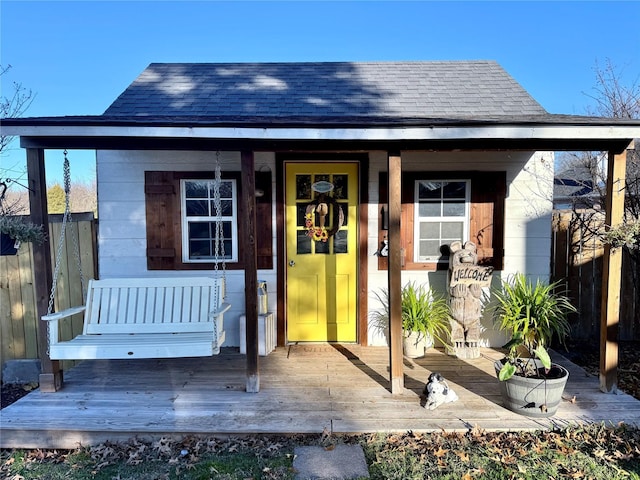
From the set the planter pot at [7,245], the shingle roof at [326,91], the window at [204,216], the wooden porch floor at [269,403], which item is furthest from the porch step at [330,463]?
the shingle roof at [326,91]

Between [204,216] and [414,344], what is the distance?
2837 mm

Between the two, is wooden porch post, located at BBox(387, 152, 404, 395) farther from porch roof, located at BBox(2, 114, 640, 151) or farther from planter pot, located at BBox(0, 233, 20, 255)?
planter pot, located at BBox(0, 233, 20, 255)

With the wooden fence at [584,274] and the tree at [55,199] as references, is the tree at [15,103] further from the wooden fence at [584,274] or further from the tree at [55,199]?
the wooden fence at [584,274]

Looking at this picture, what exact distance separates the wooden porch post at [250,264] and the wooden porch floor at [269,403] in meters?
0.23

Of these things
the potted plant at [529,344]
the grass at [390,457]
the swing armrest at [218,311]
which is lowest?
the grass at [390,457]

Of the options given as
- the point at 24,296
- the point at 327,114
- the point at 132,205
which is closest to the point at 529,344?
the point at 327,114

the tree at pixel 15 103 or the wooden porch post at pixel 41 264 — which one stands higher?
the tree at pixel 15 103

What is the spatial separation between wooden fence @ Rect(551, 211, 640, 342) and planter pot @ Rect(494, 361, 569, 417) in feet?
8.30

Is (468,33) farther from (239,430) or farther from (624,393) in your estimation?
(239,430)

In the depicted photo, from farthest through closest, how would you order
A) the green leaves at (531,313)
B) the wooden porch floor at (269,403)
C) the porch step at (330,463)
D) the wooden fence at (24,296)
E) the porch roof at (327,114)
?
the green leaves at (531,313), the wooden fence at (24,296), the porch roof at (327,114), the wooden porch floor at (269,403), the porch step at (330,463)

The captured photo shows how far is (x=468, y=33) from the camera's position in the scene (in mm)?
8297

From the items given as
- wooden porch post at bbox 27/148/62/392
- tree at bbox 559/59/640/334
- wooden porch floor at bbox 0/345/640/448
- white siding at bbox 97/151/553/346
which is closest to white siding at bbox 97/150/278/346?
white siding at bbox 97/151/553/346

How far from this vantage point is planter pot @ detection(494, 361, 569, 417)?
283 centimetres

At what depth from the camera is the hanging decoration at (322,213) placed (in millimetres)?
4453
